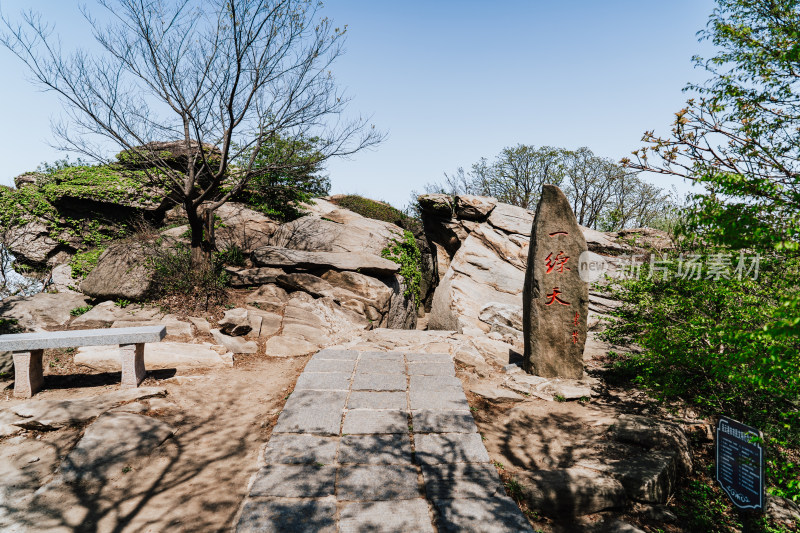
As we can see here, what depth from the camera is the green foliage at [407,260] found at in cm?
1156

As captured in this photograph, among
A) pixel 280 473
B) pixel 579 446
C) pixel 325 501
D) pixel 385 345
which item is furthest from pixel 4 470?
pixel 579 446

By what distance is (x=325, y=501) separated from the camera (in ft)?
11.4

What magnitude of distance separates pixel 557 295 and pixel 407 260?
599 cm

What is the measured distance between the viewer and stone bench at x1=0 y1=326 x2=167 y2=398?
5289 mm

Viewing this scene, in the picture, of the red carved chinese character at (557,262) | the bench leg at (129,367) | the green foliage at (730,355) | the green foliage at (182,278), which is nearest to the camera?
the green foliage at (730,355)

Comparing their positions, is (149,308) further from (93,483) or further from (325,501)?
(325,501)

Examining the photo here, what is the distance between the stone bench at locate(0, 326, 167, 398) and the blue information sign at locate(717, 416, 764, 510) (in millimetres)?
6475

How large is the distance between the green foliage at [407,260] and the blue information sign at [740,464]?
860 centimetres

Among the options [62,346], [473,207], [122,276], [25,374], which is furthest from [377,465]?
[473,207]

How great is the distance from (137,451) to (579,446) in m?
4.74

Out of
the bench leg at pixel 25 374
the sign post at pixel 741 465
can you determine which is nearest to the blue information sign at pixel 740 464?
the sign post at pixel 741 465

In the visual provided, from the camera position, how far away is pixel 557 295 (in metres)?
6.45

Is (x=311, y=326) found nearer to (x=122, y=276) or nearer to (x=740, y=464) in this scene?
(x=122, y=276)

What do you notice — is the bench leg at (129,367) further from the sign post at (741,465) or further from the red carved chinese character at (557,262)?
the sign post at (741,465)
